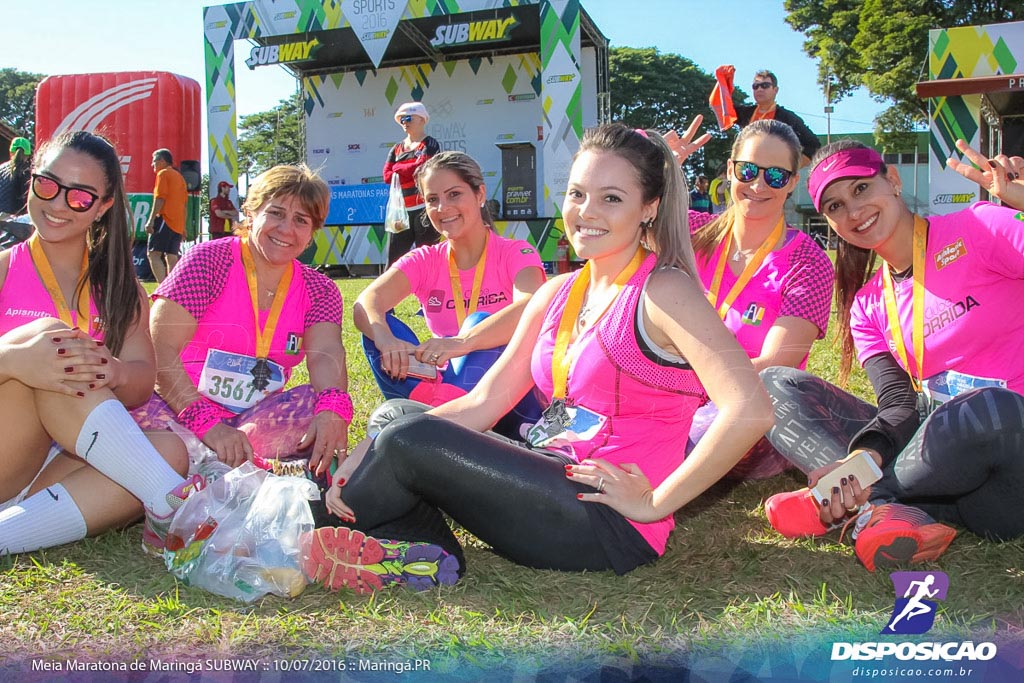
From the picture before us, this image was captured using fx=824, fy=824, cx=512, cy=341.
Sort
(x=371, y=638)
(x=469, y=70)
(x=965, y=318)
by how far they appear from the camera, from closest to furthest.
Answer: (x=371, y=638), (x=965, y=318), (x=469, y=70)

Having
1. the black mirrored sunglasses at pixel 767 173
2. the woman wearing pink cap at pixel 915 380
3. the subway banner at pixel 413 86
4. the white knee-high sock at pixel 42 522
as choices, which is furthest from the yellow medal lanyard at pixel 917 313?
the subway banner at pixel 413 86

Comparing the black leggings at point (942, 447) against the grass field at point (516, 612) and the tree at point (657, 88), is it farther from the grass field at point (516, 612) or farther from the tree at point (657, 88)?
the tree at point (657, 88)

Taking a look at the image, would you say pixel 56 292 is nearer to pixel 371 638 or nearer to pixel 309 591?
pixel 309 591

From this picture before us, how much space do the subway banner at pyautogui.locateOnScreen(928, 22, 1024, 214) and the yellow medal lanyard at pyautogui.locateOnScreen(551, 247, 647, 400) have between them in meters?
9.87

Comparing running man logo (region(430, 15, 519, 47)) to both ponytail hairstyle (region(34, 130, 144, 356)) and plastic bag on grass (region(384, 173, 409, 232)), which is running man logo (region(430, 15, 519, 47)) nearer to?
plastic bag on grass (region(384, 173, 409, 232))

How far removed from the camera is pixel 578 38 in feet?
44.8

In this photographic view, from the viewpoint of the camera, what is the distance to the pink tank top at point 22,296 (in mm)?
2527

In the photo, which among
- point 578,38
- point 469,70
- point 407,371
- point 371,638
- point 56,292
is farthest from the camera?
point 469,70

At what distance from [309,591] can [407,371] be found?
4.07ft

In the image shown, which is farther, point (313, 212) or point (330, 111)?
point (330, 111)

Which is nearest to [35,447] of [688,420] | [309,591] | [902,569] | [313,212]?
[309,591]

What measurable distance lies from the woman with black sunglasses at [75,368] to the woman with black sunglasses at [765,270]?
179 centimetres

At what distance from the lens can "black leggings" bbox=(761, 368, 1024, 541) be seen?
2041 mm

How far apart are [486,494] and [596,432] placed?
0.32 meters
